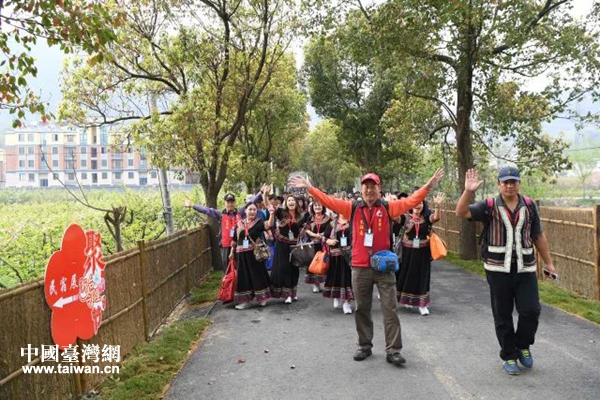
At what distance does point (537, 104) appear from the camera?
14023 millimetres

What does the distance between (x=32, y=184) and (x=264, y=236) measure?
8481 centimetres

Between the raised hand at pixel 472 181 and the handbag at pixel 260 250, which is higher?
the raised hand at pixel 472 181

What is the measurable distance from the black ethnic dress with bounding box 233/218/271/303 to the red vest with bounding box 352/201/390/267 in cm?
325

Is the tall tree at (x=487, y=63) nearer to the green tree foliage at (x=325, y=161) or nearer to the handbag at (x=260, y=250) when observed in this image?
the handbag at (x=260, y=250)

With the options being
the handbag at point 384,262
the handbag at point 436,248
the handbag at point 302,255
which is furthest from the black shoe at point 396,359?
the handbag at point 302,255

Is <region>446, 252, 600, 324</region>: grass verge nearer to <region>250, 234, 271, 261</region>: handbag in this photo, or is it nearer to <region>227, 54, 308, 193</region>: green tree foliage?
<region>250, 234, 271, 261</region>: handbag

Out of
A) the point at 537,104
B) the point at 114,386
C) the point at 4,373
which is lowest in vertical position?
→ the point at 114,386

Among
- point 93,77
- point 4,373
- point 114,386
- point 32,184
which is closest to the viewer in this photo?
point 4,373

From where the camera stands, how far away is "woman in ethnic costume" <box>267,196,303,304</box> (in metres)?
9.32

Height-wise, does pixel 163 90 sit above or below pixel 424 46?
below

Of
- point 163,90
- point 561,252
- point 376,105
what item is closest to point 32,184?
point 376,105

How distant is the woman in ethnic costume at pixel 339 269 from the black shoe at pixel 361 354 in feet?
7.95

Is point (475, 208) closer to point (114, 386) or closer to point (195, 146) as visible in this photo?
point (114, 386)

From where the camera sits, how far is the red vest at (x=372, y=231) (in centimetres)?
571
